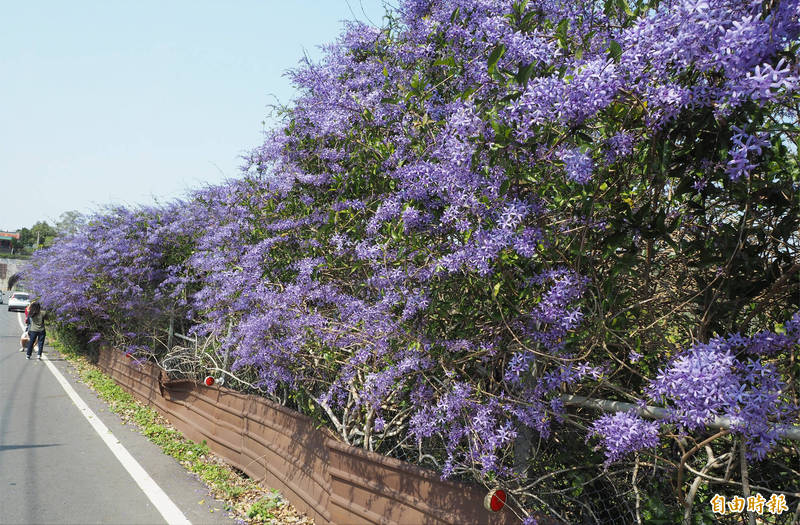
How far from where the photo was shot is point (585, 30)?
10.6ft

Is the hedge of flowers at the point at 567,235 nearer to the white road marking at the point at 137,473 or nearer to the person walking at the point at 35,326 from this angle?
the white road marking at the point at 137,473

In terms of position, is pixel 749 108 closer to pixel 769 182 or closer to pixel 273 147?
pixel 769 182

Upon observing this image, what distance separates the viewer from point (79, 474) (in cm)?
671

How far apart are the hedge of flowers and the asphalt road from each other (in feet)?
7.79

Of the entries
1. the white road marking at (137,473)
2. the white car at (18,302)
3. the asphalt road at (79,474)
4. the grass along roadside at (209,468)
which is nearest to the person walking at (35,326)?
the grass along roadside at (209,468)

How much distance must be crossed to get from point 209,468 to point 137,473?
86 cm

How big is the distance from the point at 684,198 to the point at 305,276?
12.3ft

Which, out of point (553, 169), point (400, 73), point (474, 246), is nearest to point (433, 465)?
point (474, 246)

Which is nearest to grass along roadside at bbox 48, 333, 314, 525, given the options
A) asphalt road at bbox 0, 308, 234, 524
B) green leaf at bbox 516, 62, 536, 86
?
asphalt road at bbox 0, 308, 234, 524

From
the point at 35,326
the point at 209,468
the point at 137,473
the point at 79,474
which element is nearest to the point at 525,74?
the point at 209,468

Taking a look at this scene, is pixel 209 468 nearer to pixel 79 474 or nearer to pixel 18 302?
pixel 79 474

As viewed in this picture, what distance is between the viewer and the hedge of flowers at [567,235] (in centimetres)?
226

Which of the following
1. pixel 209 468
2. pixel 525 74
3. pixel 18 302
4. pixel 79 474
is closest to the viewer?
pixel 525 74

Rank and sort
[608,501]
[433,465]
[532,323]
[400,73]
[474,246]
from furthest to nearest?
[400,73]
[433,465]
[608,501]
[532,323]
[474,246]
